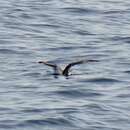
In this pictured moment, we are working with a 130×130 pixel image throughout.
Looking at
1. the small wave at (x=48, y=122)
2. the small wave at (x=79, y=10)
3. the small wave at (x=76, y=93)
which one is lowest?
the small wave at (x=48, y=122)

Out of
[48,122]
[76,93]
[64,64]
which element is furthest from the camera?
[64,64]

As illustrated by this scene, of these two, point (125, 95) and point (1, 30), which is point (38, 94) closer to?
point (125, 95)

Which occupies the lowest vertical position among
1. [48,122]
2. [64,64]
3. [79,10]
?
[48,122]

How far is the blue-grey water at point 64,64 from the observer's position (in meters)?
21.6

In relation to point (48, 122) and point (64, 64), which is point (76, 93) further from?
point (64, 64)

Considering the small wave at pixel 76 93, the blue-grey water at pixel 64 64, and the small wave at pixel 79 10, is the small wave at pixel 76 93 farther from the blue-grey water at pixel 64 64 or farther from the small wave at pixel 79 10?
the small wave at pixel 79 10

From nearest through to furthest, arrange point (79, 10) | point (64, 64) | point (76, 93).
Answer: point (76, 93) < point (64, 64) < point (79, 10)

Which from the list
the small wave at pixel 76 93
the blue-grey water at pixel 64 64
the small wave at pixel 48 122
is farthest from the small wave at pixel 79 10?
the small wave at pixel 48 122

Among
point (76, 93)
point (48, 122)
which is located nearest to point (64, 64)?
point (76, 93)

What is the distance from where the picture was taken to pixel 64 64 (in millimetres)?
27578

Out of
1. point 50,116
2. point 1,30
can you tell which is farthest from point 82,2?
point 50,116

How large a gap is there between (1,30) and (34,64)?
20.0 feet

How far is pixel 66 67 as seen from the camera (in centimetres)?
2597

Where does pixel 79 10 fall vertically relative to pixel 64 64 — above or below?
above
